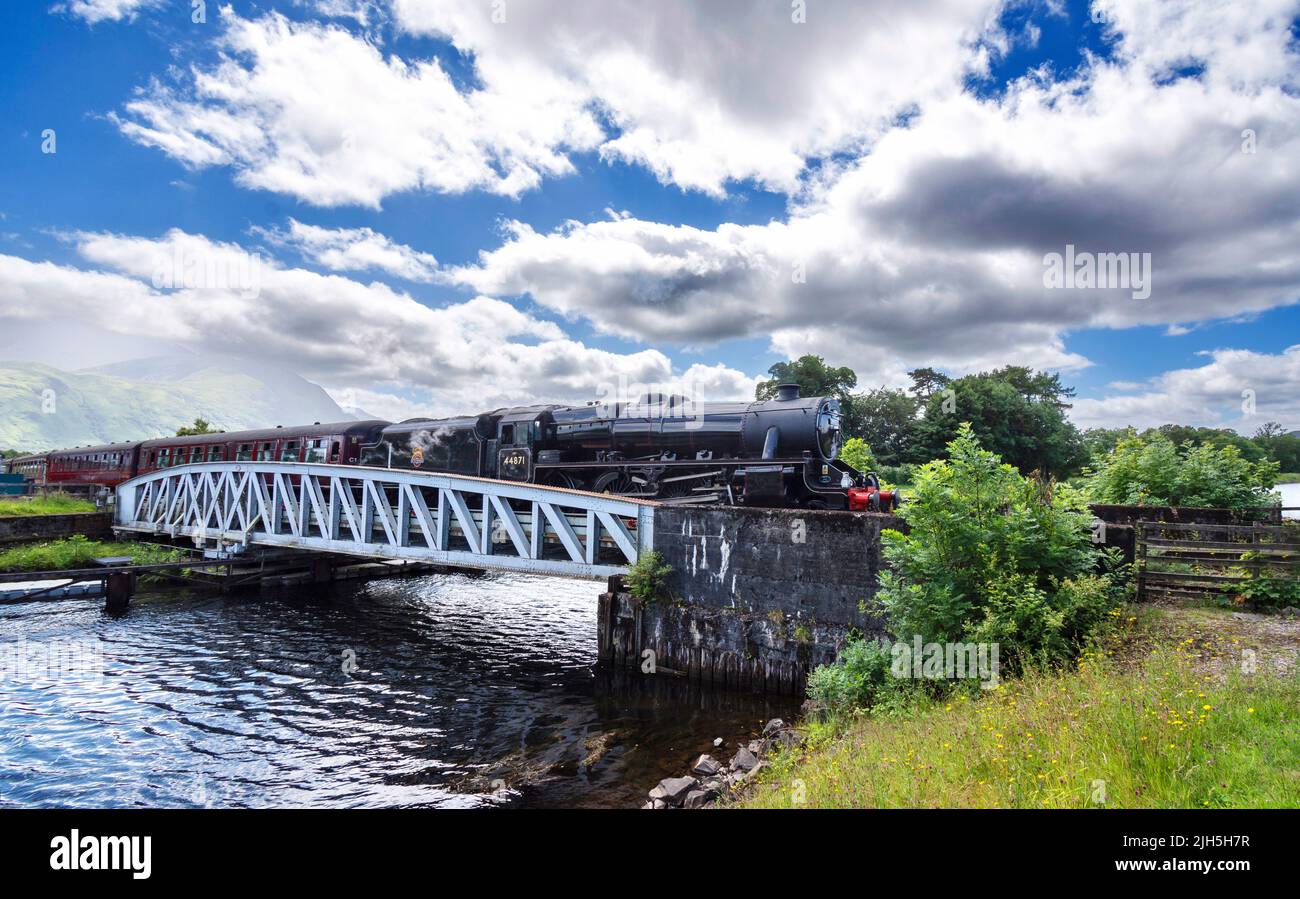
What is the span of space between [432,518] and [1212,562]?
1580 centimetres

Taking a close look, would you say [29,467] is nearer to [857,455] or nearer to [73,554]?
[73,554]

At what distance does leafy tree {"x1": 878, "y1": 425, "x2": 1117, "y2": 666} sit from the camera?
740cm

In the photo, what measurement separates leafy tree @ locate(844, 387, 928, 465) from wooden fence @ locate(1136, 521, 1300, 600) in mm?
36242

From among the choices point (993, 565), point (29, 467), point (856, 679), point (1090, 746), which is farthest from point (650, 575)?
point (29, 467)

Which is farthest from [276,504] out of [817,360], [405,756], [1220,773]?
[817,360]

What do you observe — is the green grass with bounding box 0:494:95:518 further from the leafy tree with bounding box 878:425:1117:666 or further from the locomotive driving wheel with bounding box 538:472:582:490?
the leafy tree with bounding box 878:425:1117:666

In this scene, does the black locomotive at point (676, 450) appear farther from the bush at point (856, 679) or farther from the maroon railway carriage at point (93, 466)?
the maroon railway carriage at point (93, 466)

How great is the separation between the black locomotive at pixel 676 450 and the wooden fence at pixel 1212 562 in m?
4.23

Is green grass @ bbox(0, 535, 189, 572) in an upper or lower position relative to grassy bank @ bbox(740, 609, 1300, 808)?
lower

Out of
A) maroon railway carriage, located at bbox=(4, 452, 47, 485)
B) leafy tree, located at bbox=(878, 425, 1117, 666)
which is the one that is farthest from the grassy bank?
maroon railway carriage, located at bbox=(4, 452, 47, 485)

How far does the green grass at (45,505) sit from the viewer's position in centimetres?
2644

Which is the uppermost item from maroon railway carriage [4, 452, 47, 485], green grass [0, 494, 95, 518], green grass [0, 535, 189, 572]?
maroon railway carriage [4, 452, 47, 485]
